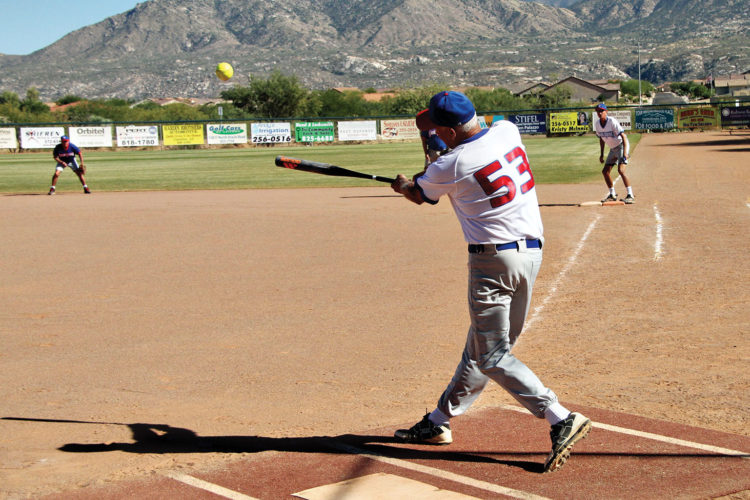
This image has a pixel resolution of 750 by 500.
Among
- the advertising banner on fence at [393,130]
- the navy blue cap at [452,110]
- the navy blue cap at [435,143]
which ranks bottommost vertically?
the navy blue cap at [435,143]

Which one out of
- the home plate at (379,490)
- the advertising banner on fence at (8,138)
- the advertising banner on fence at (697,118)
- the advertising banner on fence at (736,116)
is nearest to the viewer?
the home plate at (379,490)

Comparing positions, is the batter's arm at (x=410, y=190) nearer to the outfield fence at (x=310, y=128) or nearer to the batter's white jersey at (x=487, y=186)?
the batter's white jersey at (x=487, y=186)

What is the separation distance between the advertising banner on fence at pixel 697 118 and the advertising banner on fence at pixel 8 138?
43.1m

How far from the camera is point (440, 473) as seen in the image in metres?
4.64

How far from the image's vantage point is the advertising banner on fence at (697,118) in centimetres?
5344

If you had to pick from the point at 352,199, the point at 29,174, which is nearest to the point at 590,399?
the point at 352,199

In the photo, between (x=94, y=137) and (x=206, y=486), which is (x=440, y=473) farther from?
(x=94, y=137)

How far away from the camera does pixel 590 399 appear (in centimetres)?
584

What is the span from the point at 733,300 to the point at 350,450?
216 inches

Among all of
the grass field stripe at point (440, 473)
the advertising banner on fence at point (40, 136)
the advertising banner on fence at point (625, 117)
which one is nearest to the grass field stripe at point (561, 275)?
the grass field stripe at point (440, 473)

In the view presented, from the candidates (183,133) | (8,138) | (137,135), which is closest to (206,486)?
(183,133)

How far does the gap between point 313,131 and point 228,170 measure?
21.0m

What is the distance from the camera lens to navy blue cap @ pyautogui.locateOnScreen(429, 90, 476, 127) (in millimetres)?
4629

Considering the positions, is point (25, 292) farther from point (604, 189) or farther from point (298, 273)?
point (604, 189)
